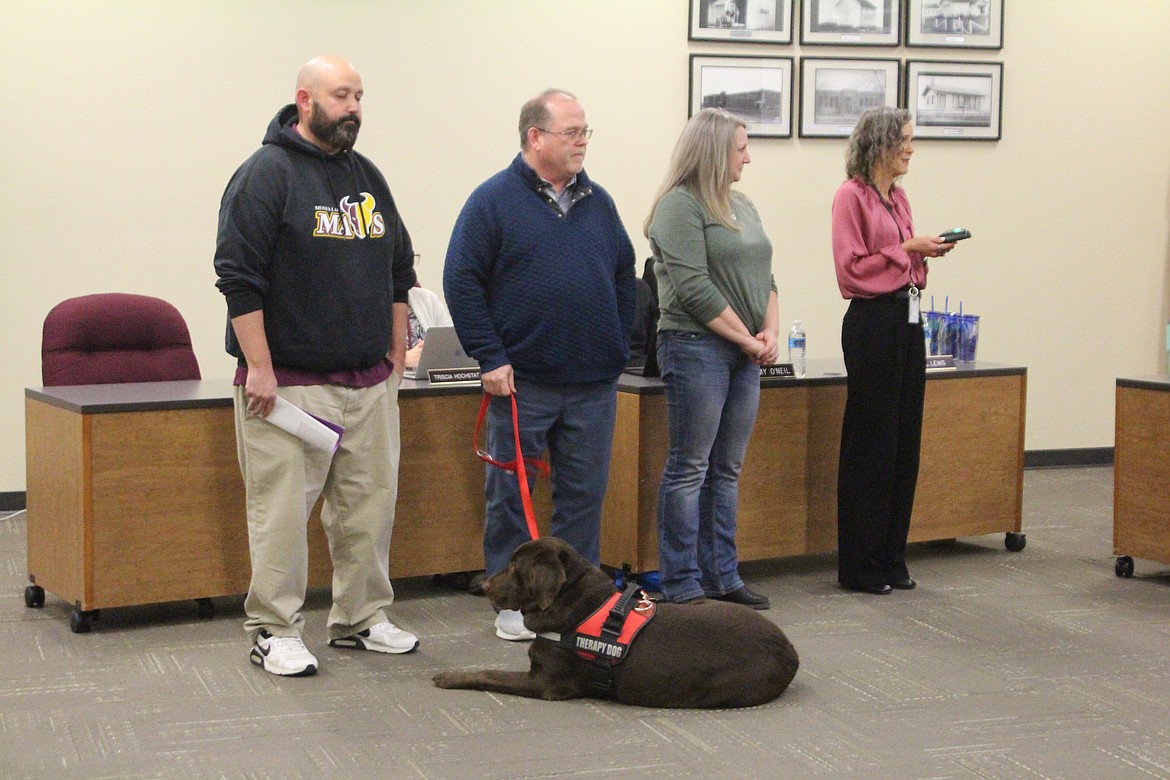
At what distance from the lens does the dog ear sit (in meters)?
3.04

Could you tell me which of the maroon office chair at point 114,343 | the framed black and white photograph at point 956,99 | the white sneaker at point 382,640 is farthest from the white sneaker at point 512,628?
the framed black and white photograph at point 956,99

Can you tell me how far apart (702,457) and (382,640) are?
41.6 inches

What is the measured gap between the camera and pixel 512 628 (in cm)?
369

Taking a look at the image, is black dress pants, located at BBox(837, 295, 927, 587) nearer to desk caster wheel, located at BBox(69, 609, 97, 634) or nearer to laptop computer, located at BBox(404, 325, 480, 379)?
laptop computer, located at BBox(404, 325, 480, 379)

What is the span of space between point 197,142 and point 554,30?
1638 millimetres

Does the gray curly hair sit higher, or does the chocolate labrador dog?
the gray curly hair

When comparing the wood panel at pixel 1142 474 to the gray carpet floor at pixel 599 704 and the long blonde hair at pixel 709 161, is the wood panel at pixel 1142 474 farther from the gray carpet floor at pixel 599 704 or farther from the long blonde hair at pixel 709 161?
the long blonde hair at pixel 709 161

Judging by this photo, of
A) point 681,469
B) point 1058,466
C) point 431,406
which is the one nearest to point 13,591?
point 431,406

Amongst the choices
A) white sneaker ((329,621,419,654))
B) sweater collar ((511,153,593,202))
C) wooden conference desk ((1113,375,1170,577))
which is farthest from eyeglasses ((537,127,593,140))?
wooden conference desk ((1113,375,1170,577))

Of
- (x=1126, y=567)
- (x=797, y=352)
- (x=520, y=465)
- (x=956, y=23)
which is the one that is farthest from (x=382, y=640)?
(x=956, y=23)

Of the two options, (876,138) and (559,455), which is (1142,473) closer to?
(876,138)

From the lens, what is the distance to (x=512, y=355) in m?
3.59

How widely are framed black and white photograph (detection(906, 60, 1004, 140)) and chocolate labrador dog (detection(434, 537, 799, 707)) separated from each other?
4114mm

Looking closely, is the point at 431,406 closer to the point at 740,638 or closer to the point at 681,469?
the point at 681,469
